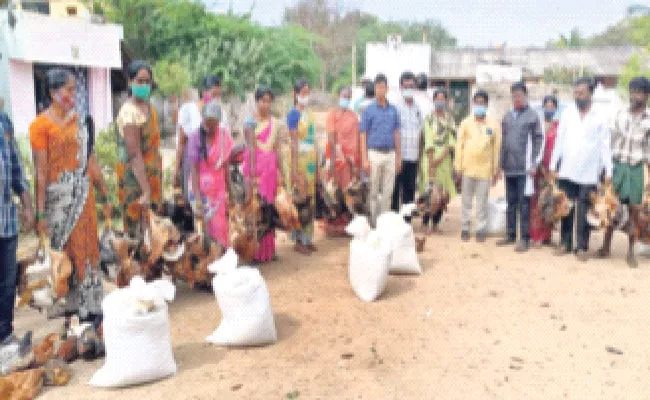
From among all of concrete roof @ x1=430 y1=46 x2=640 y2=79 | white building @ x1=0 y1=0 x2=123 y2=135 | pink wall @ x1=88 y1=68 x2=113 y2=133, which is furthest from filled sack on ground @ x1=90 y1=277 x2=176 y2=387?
concrete roof @ x1=430 y1=46 x2=640 y2=79

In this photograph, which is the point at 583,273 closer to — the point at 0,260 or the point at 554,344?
the point at 554,344

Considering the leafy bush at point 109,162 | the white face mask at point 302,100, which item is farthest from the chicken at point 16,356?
the leafy bush at point 109,162

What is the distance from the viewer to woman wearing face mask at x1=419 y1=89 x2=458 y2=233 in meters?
7.55

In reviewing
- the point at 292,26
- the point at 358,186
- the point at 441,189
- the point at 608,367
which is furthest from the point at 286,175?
the point at 292,26

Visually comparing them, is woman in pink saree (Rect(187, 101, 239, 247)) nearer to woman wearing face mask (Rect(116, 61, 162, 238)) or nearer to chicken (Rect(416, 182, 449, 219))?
woman wearing face mask (Rect(116, 61, 162, 238))

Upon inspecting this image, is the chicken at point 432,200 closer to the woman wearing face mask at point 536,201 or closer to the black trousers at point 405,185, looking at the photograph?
the black trousers at point 405,185

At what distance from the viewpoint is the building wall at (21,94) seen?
1245 cm

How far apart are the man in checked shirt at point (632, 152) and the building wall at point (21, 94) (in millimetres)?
11210

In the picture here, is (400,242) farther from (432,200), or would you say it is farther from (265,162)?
(432,200)

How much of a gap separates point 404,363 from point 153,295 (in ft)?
5.36

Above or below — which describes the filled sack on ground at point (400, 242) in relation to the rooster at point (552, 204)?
below

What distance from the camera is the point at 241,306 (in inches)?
157

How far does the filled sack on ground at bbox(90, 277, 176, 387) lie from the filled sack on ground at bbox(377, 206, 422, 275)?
104 inches

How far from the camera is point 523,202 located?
6.88m
